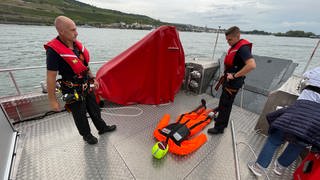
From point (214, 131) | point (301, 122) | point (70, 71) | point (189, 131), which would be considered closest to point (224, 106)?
point (214, 131)

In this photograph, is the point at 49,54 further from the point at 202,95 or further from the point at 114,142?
the point at 202,95

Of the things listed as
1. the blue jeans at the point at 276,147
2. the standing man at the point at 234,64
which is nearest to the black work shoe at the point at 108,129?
the standing man at the point at 234,64

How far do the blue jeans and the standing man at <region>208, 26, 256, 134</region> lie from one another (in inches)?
25.5

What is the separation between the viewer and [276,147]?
148cm

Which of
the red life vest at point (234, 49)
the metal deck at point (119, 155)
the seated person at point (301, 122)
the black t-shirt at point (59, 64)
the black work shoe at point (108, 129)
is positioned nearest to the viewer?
the seated person at point (301, 122)

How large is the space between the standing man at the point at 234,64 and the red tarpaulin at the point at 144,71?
1.05 meters

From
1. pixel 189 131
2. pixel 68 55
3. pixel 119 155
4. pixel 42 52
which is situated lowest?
pixel 42 52

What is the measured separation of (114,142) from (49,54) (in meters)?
1.17

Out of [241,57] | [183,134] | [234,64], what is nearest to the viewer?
[241,57]

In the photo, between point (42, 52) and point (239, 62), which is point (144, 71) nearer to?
point (239, 62)

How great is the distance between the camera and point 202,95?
3.48m

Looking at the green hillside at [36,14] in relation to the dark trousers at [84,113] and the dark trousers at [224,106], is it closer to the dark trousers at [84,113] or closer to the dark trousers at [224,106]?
the dark trousers at [84,113]

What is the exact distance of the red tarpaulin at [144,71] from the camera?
2.61 m

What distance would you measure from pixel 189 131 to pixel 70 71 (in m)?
1.47
